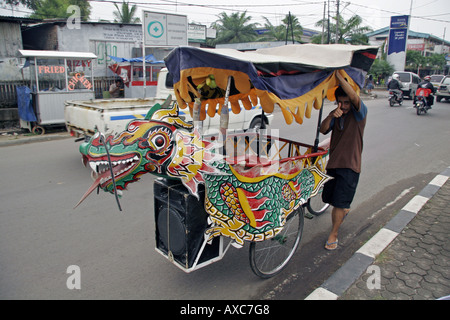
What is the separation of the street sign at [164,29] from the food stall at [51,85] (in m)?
2.89

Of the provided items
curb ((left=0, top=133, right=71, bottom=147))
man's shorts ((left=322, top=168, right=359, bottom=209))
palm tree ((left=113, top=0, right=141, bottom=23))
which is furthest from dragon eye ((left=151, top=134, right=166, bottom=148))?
palm tree ((left=113, top=0, right=141, bottom=23))

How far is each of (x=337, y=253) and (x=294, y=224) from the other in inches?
23.9

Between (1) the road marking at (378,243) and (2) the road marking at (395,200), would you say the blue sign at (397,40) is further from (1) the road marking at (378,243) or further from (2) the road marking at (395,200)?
(1) the road marking at (378,243)

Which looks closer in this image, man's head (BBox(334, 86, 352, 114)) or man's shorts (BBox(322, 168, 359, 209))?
man's head (BBox(334, 86, 352, 114))

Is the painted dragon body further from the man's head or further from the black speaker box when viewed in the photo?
the man's head

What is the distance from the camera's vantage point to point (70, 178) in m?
6.00

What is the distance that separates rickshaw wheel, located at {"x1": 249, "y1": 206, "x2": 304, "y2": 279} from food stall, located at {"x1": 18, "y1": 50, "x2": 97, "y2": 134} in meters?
8.84

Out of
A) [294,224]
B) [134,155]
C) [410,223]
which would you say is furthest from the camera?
[410,223]

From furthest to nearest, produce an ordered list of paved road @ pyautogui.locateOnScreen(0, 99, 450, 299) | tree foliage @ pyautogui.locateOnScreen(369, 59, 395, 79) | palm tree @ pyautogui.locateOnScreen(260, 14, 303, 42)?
palm tree @ pyautogui.locateOnScreen(260, 14, 303, 42) → tree foliage @ pyautogui.locateOnScreen(369, 59, 395, 79) → paved road @ pyautogui.locateOnScreen(0, 99, 450, 299)

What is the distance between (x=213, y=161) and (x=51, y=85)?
1007 cm

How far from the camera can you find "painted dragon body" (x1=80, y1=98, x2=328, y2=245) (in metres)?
2.58

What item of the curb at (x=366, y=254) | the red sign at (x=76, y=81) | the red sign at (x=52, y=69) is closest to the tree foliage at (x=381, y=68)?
the red sign at (x=76, y=81)
